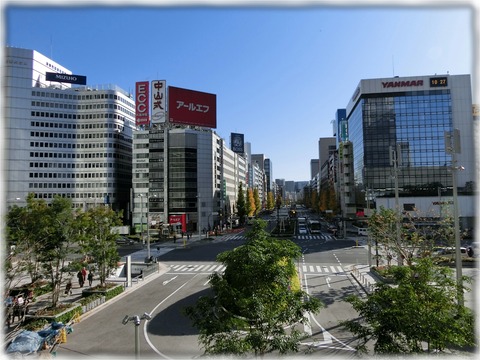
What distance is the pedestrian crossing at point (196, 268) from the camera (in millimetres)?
31163

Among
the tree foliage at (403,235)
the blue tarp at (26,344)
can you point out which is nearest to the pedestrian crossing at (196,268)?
the tree foliage at (403,235)

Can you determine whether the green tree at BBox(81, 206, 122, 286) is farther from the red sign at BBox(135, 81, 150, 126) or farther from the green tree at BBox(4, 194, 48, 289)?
the red sign at BBox(135, 81, 150, 126)

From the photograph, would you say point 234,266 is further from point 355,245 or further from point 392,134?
point 392,134

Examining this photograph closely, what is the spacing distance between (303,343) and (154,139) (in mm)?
61283

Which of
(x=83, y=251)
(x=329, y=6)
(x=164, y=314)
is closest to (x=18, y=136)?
(x=83, y=251)

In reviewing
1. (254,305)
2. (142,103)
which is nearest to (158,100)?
(142,103)

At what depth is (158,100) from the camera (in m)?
66.8

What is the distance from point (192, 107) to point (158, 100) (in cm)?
754

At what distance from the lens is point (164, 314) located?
61.4 ft

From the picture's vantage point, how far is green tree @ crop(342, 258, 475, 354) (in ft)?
24.0

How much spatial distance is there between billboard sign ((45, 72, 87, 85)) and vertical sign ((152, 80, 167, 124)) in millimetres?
24104

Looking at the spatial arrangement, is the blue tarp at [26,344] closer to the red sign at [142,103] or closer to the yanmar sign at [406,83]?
the red sign at [142,103]

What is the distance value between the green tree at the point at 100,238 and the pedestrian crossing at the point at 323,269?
17117 millimetres

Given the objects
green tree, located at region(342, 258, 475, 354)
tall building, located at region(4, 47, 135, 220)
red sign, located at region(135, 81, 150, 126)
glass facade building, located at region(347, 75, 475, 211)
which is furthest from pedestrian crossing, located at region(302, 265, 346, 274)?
tall building, located at region(4, 47, 135, 220)
